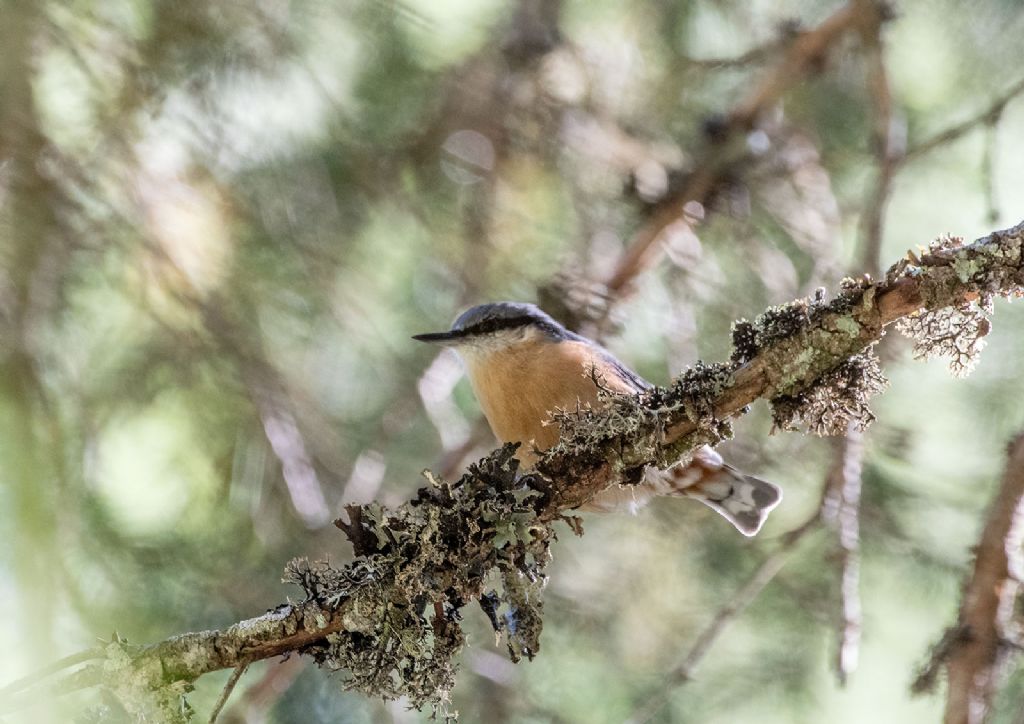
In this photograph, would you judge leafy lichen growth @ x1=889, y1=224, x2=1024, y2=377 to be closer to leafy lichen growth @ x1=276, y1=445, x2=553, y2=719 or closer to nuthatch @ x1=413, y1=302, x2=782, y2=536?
leafy lichen growth @ x1=276, y1=445, x2=553, y2=719

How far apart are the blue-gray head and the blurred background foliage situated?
1.30ft

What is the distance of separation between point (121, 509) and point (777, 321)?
242 cm

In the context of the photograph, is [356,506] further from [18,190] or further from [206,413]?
[18,190]

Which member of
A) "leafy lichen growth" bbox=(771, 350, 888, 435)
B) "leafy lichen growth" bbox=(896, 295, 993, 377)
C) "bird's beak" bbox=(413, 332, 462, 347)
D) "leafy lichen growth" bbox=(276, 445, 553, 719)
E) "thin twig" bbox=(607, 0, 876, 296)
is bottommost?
"leafy lichen growth" bbox=(276, 445, 553, 719)

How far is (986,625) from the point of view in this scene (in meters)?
2.52

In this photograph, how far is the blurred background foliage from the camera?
3344 mm

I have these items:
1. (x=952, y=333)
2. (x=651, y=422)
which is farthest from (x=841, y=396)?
(x=651, y=422)

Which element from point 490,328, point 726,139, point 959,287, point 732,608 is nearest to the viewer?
point 959,287

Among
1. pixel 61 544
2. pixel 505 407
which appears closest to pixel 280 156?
pixel 505 407

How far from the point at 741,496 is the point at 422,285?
1.49 metres

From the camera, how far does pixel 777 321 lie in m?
2.09

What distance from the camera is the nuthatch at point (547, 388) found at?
3217 millimetres

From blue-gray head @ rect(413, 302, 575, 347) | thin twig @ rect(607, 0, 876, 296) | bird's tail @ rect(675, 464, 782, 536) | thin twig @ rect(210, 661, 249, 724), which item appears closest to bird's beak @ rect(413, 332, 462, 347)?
blue-gray head @ rect(413, 302, 575, 347)

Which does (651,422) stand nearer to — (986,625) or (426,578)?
(426,578)
